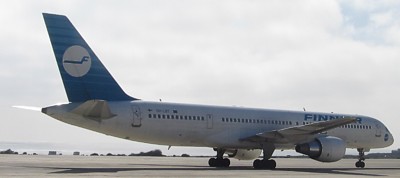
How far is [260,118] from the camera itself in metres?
33.8

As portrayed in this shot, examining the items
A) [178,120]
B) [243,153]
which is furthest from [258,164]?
[178,120]

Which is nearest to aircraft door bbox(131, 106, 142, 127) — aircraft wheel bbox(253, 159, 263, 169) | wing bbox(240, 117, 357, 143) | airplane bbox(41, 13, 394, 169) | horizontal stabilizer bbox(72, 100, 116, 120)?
airplane bbox(41, 13, 394, 169)

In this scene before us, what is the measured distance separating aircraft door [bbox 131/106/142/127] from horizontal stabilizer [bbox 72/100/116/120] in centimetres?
127

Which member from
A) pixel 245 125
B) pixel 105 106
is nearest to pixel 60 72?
pixel 105 106

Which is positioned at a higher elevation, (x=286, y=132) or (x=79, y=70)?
(x=79, y=70)

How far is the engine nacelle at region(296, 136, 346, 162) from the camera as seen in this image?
30578mm

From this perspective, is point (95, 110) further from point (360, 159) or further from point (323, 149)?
point (360, 159)

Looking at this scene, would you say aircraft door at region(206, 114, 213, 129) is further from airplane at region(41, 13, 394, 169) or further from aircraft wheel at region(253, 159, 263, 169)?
aircraft wheel at region(253, 159, 263, 169)

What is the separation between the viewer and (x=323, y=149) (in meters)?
30.5

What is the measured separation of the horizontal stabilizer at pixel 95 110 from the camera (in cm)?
2590

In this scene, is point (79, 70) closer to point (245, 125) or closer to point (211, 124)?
point (211, 124)

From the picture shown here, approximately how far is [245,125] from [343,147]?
5158 mm

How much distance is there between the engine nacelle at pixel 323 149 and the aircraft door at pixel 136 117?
8.28 meters

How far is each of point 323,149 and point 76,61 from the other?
12.6m
